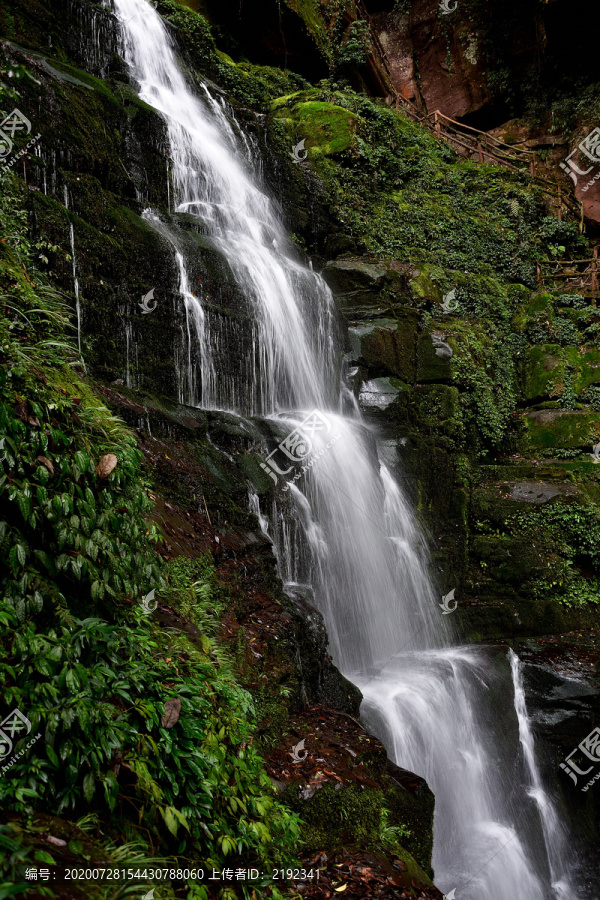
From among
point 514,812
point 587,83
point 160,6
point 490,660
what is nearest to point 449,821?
point 514,812

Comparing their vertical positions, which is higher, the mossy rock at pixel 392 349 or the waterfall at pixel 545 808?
the mossy rock at pixel 392 349

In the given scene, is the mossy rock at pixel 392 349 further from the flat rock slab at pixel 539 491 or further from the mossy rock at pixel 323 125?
the mossy rock at pixel 323 125

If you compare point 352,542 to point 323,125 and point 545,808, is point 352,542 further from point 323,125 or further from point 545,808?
point 323,125

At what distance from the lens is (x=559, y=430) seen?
43.9ft

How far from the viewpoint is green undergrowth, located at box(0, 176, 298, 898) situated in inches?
84.9

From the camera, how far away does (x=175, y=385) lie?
7.86 meters

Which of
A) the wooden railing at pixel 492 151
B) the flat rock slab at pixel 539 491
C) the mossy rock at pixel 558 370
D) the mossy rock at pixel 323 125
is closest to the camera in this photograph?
the flat rock slab at pixel 539 491

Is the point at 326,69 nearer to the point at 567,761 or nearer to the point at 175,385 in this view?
the point at 175,385

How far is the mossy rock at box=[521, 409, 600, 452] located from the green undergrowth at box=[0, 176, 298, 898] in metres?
12.0

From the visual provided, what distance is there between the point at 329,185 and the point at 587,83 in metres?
14.5
